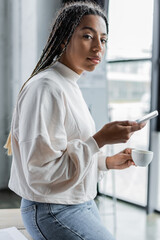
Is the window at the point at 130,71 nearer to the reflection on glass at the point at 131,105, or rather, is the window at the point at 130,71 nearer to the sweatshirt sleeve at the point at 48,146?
the reflection on glass at the point at 131,105

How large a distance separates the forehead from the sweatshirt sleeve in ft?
1.00

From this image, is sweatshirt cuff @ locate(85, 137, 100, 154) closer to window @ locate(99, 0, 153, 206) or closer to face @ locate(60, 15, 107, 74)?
face @ locate(60, 15, 107, 74)

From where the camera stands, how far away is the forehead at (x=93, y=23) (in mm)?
1199

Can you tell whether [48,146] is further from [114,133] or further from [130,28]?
[130,28]

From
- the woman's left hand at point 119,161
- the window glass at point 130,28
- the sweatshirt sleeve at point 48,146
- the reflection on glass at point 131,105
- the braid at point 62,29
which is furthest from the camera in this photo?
the reflection on glass at point 131,105

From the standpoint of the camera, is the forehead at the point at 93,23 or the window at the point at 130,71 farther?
the window at the point at 130,71

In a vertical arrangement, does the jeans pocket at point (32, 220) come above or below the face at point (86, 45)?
below

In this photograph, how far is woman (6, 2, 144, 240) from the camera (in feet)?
3.31

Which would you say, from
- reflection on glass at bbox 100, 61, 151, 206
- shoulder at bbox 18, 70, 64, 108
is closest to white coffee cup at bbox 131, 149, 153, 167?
shoulder at bbox 18, 70, 64, 108

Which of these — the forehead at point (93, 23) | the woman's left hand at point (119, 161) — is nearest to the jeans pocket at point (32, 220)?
the woman's left hand at point (119, 161)

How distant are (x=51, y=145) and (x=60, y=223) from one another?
26 centimetres

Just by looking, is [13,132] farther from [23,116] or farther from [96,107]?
[96,107]

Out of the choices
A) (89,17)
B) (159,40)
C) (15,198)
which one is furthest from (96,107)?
(89,17)

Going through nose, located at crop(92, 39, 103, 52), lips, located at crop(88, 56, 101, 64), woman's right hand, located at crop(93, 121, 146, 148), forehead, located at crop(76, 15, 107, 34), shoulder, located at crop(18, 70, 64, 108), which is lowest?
woman's right hand, located at crop(93, 121, 146, 148)
